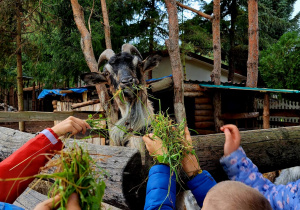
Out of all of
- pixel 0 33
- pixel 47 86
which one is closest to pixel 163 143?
pixel 0 33

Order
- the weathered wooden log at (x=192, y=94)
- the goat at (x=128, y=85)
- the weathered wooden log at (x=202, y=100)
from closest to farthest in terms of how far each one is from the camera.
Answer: the goat at (x=128, y=85) → the weathered wooden log at (x=192, y=94) → the weathered wooden log at (x=202, y=100)

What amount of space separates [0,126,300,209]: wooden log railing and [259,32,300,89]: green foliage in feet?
33.6

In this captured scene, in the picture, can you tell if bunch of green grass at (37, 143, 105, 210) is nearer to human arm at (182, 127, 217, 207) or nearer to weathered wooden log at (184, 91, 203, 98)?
human arm at (182, 127, 217, 207)

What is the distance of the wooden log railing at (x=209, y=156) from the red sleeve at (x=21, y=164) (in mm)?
362

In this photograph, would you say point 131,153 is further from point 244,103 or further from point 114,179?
point 244,103

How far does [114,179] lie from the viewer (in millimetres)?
1465

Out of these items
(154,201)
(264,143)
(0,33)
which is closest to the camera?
(154,201)

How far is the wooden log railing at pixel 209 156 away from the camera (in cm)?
146

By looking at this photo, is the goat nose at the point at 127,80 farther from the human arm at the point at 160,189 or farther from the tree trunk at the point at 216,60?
the tree trunk at the point at 216,60

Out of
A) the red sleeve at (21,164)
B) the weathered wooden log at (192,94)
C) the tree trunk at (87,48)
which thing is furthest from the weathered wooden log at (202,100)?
the red sleeve at (21,164)

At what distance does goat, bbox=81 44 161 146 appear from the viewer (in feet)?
11.6

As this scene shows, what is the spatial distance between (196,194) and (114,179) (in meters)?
0.50

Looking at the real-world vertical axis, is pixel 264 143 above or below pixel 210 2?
below

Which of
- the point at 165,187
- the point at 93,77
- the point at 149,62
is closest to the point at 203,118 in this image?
the point at 149,62
